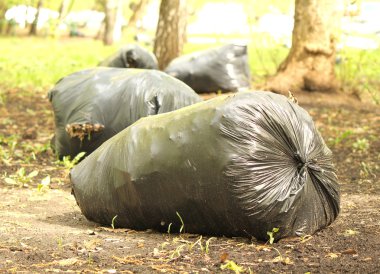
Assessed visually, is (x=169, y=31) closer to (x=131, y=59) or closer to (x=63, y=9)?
(x=131, y=59)

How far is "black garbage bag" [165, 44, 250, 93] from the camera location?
9.81m

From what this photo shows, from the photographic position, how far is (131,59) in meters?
8.75

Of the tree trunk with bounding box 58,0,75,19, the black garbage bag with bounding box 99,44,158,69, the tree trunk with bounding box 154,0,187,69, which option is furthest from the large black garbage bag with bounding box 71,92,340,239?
the tree trunk with bounding box 154,0,187,69

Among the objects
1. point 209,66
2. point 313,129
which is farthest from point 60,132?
point 209,66

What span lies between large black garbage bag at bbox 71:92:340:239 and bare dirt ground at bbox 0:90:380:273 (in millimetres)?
102

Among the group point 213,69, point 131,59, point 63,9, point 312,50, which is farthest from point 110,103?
point 63,9

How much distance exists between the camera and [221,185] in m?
3.25

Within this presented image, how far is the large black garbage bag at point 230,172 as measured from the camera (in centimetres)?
328

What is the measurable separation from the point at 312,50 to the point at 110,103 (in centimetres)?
485

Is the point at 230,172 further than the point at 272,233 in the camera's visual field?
No

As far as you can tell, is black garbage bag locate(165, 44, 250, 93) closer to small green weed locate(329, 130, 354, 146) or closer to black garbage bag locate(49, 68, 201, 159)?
small green weed locate(329, 130, 354, 146)

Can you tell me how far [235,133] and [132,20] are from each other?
21330 mm

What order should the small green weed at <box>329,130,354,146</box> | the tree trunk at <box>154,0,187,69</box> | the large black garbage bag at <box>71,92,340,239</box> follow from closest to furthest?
the large black garbage bag at <box>71,92,340,239</box>
the small green weed at <box>329,130,354,146</box>
the tree trunk at <box>154,0,187,69</box>

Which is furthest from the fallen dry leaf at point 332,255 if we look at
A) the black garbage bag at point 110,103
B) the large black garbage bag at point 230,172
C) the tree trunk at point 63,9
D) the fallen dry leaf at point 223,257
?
the tree trunk at point 63,9
